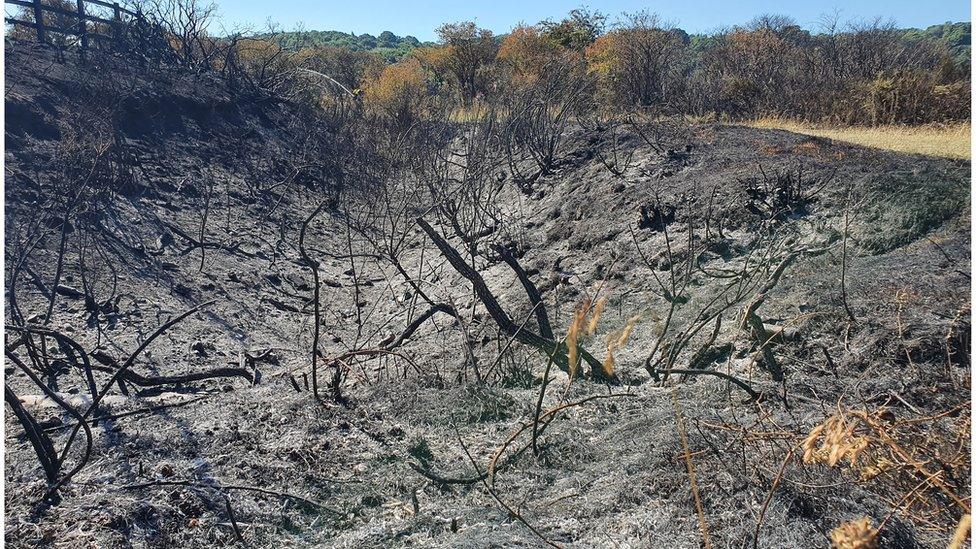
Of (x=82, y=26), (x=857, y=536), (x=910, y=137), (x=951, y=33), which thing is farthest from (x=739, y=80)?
(x=951, y=33)

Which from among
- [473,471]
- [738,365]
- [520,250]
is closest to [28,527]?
[473,471]

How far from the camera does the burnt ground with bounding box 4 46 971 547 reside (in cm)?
296

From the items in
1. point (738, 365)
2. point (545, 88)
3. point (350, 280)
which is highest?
point (545, 88)

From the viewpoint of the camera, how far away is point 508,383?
16.1 ft

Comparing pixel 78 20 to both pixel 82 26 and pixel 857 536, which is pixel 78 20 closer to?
pixel 82 26

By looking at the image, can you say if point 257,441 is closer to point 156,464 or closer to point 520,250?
point 156,464

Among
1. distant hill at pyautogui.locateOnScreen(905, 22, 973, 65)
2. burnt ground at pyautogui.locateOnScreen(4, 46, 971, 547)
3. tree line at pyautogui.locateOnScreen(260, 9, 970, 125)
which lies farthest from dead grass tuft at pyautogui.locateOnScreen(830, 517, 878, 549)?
distant hill at pyautogui.locateOnScreen(905, 22, 973, 65)

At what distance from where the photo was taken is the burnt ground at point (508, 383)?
296cm

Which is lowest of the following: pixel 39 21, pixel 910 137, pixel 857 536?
pixel 857 536

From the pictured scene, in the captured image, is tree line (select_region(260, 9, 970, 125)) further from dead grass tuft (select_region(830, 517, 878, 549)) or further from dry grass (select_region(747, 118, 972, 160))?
dead grass tuft (select_region(830, 517, 878, 549))

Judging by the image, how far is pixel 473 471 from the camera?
3.57 metres

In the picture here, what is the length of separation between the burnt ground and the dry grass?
158 cm

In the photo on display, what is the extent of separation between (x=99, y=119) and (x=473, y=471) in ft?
32.5

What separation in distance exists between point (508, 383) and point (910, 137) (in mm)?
11446
